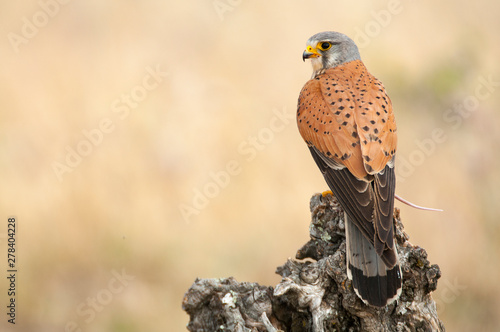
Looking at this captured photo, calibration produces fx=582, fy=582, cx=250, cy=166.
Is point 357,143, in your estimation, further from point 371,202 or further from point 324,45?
point 324,45

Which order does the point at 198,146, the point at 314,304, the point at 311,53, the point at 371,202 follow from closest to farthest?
the point at 314,304, the point at 371,202, the point at 311,53, the point at 198,146

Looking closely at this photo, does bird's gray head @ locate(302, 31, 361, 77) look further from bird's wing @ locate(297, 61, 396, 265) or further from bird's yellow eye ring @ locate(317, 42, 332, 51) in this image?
bird's wing @ locate(297, 61, 396, 265)

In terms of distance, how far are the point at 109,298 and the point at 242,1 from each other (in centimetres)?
355

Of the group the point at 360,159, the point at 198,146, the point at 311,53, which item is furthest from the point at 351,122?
the point at 198,146

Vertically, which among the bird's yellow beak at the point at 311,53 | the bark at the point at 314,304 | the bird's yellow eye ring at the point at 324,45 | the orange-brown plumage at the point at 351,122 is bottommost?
the bark at the point at 314,304

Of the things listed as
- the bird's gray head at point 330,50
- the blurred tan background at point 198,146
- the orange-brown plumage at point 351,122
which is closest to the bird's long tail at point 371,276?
the orange-brown plumage at point 351,122

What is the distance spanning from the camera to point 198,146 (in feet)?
18.8

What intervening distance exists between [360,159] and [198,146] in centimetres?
254

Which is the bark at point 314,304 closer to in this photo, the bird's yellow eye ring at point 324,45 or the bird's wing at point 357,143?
the bird's wing at point 357,143

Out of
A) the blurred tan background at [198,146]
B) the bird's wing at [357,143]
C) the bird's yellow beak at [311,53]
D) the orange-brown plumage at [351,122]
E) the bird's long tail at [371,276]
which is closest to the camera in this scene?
the bird's long tail at [371,276]

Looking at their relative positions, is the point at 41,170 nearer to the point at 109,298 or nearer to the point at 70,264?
the point at 70,264

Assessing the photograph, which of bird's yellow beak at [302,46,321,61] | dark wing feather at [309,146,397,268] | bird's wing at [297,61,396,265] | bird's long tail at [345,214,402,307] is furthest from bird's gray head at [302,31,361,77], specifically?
bird's long tail at [345,214,402,307]

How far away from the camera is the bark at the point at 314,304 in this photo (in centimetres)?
297

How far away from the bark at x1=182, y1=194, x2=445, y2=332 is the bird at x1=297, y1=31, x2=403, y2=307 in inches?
4.5
